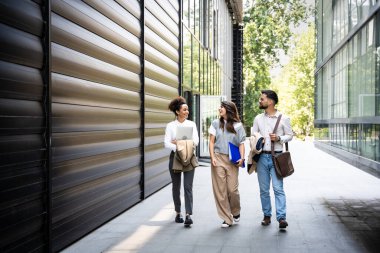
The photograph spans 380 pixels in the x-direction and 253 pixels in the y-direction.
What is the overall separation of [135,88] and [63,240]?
382 centimetres

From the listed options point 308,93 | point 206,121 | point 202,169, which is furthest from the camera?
point 308,93

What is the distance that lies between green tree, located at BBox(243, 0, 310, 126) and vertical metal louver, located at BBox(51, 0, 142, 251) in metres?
32.3

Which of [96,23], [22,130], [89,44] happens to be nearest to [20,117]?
[22,130]

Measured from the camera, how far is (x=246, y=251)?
558 cm

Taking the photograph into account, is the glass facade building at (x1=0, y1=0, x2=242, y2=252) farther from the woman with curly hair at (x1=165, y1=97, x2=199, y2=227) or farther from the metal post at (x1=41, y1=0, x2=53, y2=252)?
the woman with curly hair at (x1=165, y1=97, x2=199, y2=227)

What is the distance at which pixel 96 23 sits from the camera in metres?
6.89

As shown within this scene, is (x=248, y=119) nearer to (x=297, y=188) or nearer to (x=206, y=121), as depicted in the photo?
(x=206, y=121)

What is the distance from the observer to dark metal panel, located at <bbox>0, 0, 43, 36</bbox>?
4.33 metres

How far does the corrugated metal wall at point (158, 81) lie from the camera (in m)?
9.95

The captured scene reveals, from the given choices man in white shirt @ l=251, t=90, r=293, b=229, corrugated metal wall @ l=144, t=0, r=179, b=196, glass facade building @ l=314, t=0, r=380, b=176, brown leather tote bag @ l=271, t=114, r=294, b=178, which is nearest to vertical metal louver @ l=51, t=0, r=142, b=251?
corrugated metal wall @ l=144, t=0, r=179, b=196

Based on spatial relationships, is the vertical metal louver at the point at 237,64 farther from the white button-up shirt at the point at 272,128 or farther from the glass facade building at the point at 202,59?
the white button-up shirt at the point at 272,128

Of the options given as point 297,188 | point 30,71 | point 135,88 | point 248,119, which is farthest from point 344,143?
point 248,119

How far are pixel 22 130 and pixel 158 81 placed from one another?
6.50 metres

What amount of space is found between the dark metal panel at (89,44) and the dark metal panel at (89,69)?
0.07m
